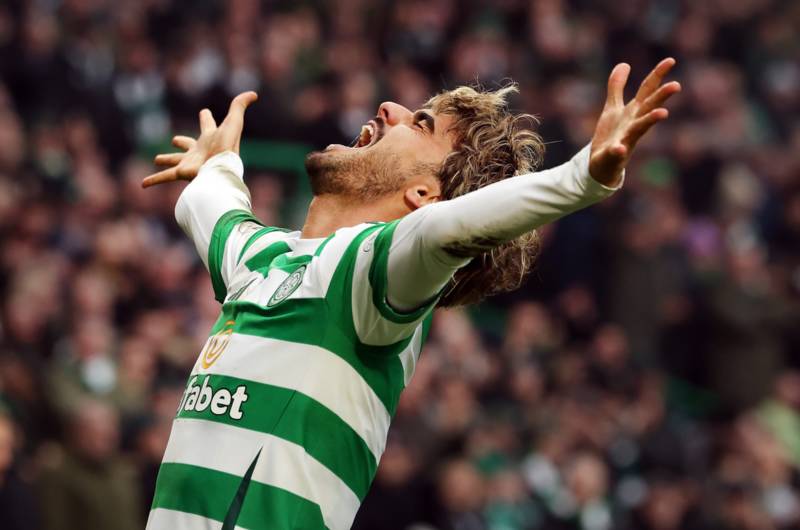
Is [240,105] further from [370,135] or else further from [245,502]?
[245,502]

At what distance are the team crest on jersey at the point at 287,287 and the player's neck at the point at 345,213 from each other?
0.88ft

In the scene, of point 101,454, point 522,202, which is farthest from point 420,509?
point 522,202

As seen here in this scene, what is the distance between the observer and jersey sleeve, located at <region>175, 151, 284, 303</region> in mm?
4348

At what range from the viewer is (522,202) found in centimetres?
328

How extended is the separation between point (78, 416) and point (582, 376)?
441 cm

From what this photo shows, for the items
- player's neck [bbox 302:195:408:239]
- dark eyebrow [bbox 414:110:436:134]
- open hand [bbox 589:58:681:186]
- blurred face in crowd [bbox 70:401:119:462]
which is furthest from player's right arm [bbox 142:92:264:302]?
Result: blurred face in crowd [bbox 70:401:119:462]

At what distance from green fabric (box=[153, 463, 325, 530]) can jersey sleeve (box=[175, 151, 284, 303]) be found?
707 mm

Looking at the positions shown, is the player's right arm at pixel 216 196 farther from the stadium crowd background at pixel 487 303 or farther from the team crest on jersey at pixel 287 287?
the stadium crowd background at pixel 487 303

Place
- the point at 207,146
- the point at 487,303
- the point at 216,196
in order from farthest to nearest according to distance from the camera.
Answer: the point at 487,303 < the point at 207,146 < the point at 216,196

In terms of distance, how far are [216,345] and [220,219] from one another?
71cm

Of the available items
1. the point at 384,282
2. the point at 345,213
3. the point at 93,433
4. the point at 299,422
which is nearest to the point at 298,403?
the point at 299,422

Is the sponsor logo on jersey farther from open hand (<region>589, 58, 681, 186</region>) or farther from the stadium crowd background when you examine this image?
the stadium crowd background

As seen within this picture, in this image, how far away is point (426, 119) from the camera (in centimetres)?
429

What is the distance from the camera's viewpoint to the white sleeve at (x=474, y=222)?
3248 millimetres
